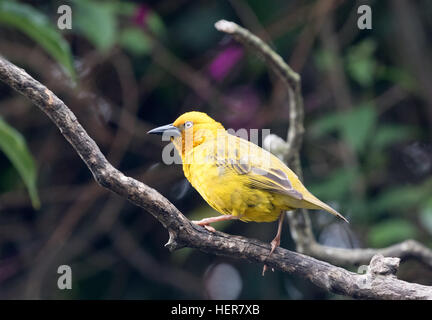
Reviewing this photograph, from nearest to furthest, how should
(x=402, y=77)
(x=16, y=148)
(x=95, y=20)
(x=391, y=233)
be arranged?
(x=16, y=148), (x=391, y=233), (x=95, y=20), (x=402, y=77)

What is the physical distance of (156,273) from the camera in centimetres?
539

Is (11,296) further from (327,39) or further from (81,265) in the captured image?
(327,39)

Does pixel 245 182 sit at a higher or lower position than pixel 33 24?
lower

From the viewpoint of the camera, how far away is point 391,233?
416 centimetres

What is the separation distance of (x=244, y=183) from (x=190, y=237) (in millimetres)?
546

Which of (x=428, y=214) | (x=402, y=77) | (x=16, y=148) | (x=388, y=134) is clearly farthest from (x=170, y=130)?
(x=402, y=77)

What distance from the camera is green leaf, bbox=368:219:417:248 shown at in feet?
13.6

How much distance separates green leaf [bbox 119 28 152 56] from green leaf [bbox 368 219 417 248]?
2335 mm

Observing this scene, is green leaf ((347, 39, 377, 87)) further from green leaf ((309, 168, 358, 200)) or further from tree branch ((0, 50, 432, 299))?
tree branch ((0, 50, 432, 299))

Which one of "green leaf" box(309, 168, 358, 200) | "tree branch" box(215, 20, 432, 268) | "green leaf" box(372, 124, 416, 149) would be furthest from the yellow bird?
"green leaf" box(372, 124, 416, 149)

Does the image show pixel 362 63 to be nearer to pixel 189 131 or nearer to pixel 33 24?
pixel 189 131

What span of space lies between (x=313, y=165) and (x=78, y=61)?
92.2 inches

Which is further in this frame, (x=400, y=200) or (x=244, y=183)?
(x=400, y=200)
